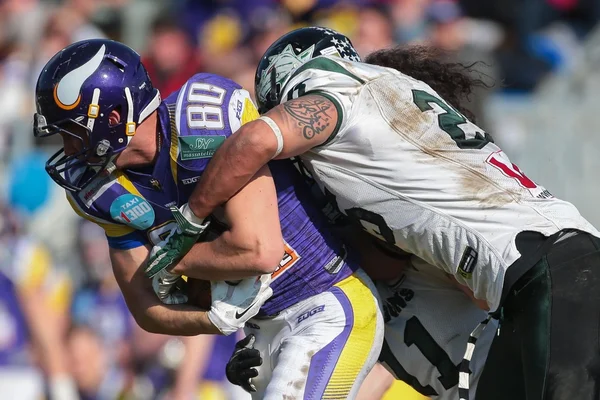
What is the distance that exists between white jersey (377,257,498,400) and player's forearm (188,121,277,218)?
1206mm

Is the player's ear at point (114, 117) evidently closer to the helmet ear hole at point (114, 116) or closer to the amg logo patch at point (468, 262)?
the helmet ear hole at point (114, 116)

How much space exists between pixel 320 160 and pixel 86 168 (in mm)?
1018

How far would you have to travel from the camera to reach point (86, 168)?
464 centimetres

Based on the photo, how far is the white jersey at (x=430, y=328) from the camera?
16.9 ft

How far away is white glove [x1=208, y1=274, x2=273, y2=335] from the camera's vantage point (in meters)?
4.47

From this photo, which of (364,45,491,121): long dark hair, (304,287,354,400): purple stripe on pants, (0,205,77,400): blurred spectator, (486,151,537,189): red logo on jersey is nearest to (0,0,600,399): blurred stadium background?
(0,205,77,400): blurred spectator

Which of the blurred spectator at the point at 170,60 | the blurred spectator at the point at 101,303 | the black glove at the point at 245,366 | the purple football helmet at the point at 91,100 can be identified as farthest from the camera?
the blurred spectator at the point at 170,60

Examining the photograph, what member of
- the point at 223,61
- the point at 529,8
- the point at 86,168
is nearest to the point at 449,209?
the point at 86,168

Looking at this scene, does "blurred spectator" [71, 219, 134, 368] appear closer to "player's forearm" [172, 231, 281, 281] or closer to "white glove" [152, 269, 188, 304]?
"white glove" [152, 269, 188, 304]

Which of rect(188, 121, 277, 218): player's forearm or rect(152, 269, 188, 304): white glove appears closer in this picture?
rect(188, 121, 277, 218): player's forearm

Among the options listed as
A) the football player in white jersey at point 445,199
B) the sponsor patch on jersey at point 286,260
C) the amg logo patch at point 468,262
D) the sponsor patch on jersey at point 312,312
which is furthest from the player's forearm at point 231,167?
the amg logo patch at point 468,262

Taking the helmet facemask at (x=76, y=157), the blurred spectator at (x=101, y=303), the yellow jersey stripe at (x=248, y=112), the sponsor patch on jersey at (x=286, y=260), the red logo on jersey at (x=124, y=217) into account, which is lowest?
the blurred spectator at (x=101, y=303)

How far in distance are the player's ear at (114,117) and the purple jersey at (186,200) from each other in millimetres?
185

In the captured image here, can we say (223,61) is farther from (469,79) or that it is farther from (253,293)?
(253,293)
